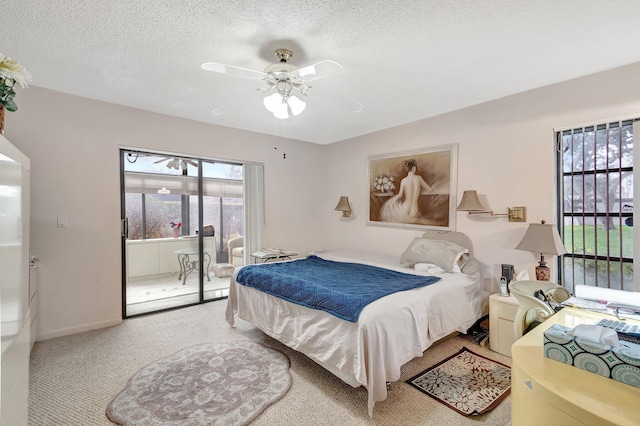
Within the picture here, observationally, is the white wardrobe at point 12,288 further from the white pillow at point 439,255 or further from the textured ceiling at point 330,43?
the white pillow at point 439,255

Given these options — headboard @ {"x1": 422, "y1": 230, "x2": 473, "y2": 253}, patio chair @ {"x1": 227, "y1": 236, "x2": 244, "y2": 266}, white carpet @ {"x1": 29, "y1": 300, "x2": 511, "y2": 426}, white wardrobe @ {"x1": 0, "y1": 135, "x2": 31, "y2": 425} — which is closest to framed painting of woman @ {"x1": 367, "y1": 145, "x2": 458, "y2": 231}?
headboard @ {"x1": 422, "y1": 230, "x2": 473, "y2": 253}

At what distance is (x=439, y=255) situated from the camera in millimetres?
3121

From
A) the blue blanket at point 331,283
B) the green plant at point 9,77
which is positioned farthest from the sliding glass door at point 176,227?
the green plant at point 9,77

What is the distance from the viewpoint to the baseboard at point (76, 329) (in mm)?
2873

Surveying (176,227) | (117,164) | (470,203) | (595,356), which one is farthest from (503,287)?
(117,164)

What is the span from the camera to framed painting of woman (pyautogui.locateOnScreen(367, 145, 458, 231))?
11.6ft

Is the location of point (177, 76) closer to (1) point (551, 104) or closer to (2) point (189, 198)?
(2) point (189, 198)

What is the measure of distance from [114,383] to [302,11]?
9.53 feet

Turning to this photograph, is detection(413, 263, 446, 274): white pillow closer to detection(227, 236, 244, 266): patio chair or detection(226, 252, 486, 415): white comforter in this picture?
detection(226, 252, 486, 415): white comforter

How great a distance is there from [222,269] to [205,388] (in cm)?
232

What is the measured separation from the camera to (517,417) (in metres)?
1.02

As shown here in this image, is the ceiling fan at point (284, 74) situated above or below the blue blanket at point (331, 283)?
above

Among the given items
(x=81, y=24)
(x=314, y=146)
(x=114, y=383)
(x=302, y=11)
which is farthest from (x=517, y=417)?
(x=314, y=146)

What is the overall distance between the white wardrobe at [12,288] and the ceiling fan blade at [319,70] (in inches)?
60.8
